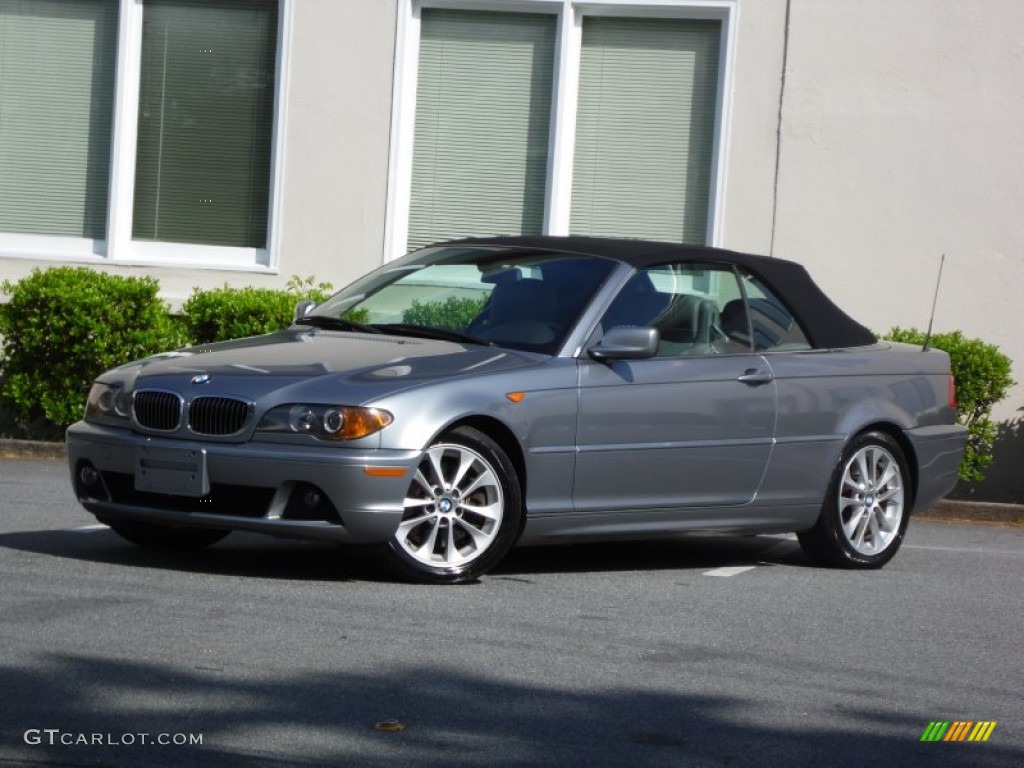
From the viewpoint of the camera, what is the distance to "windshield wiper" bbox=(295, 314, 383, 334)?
8.79m

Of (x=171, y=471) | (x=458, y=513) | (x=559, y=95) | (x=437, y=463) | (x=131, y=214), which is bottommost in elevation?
(x=458, y=513)

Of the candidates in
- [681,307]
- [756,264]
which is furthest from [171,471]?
[756,264]

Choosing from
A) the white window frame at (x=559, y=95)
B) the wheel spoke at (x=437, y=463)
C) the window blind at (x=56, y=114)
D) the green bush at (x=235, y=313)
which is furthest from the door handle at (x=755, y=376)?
the window blind at (x=56, y=114)

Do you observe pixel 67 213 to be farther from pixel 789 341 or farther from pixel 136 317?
pixel 789 341

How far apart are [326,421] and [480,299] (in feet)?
4.97

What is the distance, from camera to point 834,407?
9.31 metres

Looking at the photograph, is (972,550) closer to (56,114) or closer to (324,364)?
(324,364)

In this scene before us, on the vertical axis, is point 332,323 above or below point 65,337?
above

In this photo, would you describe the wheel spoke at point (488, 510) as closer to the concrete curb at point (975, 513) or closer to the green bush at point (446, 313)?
the green bush at point (446, 313)

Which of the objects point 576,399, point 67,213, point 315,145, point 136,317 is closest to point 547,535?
point 576,399


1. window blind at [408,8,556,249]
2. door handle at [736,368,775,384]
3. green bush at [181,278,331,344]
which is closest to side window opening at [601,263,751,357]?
door handle at [736,368,775,384]

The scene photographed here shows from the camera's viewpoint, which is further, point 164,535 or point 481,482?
point 164,535

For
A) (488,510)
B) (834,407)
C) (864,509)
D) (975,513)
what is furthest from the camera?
(975,513)

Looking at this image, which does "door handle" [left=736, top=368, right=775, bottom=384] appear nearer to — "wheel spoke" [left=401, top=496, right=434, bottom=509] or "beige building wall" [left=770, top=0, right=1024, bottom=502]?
"wheel spoke" [left=401, top=496, right=434, bottom=509]
